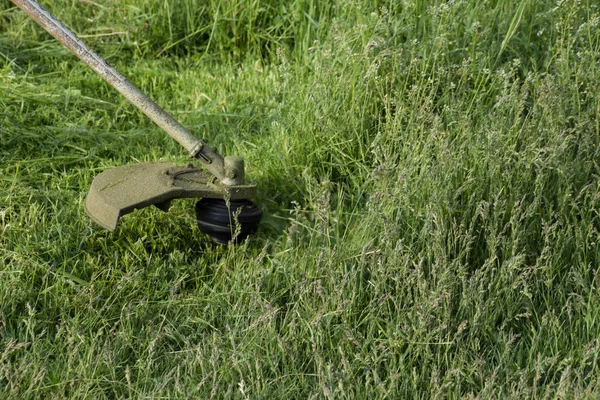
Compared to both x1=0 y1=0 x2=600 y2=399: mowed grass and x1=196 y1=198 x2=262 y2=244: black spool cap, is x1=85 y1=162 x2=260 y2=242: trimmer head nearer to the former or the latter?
x1=196 y1=198 x2=262 y2=244: black spool cap

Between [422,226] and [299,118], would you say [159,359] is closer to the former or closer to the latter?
[422,226]

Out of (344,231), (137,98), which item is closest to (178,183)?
(137,98)

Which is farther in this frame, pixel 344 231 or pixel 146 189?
pixel 344 231

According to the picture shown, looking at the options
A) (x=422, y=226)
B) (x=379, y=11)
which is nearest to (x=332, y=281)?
(x=422, y=226)

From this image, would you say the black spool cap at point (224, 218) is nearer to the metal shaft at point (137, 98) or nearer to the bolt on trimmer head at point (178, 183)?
the bolt on trimmer head at point (178, 183)

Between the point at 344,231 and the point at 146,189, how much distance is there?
74 cm

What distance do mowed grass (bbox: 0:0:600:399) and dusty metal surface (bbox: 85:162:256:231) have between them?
16cm

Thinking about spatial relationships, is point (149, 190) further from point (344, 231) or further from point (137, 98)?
point (344, 231)

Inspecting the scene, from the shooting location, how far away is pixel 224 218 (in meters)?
3.46

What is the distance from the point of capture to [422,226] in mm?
3426

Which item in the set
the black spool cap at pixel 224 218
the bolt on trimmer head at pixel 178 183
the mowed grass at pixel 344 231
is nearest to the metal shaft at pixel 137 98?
the bolt on trimmer head at pixel 178 183

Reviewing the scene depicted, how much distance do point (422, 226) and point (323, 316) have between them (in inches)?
23.1

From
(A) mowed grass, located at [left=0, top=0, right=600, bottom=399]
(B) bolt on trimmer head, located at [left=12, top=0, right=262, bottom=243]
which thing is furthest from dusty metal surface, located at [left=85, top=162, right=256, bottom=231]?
(A) mowed grass, located at [left=0, top=0, right=600, bottom=399]

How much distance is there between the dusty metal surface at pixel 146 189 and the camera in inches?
132
